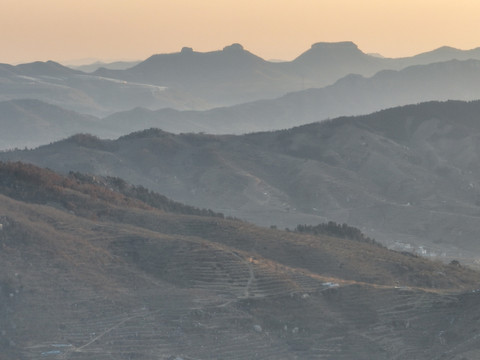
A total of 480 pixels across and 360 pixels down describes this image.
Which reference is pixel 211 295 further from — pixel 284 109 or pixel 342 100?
pixel 342 100

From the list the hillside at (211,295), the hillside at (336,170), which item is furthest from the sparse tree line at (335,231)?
the hillside at (336,170)

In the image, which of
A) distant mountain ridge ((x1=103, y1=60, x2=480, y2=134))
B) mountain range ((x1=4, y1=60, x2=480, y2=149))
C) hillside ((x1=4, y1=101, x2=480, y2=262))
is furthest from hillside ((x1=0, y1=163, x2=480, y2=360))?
distant mountain ridge ((x1=103, y1=60, x2=480, y2=134))

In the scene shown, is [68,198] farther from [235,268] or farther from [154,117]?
[154,117]

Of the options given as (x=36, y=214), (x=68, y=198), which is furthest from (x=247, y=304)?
(x=68, y=198)

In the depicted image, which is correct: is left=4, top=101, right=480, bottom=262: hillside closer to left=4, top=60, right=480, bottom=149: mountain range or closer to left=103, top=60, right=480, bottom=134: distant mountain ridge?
left=4, top=60, right=480, bottom=149: mountain range

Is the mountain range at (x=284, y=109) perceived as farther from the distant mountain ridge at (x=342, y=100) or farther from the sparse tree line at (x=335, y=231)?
the sparse tree line at (x=335, y=231)

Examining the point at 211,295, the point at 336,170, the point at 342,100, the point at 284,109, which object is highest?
the point at 342,100

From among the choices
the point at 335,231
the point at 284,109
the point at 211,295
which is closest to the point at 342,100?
the point at 284,109
